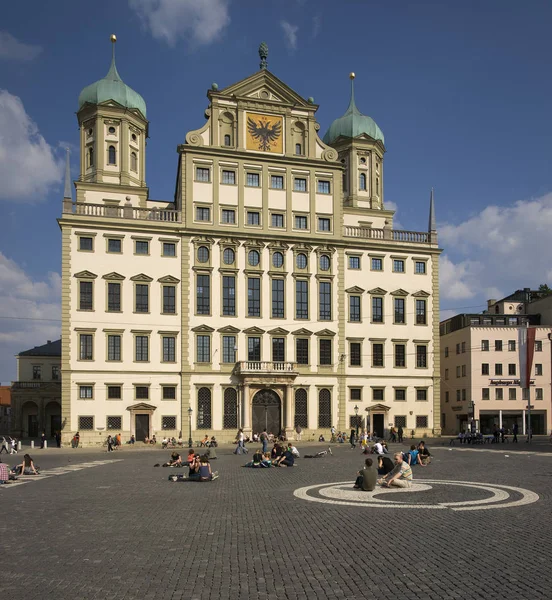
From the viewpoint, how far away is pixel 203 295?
6688 centimetres

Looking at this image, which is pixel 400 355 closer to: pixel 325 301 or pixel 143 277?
pixel 325 301

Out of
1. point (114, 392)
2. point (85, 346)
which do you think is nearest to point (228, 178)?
point (85, 346)

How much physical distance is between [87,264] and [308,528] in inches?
2003

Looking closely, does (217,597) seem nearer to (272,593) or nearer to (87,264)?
(272,593)

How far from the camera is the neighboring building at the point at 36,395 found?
93125mm

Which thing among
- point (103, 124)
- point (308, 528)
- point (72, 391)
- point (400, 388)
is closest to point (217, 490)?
point (308, 528)

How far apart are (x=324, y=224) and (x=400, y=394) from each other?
19145 mm

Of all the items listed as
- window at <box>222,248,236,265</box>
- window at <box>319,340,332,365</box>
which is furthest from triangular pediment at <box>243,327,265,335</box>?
window at <box>222,248,236,265</box>

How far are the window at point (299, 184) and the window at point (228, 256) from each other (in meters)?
9.49

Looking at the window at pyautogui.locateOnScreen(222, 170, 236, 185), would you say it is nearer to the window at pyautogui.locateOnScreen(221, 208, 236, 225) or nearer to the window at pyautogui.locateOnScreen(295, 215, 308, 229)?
the window at pyautogui.locateOnScreen(221, 208, 236, 225)

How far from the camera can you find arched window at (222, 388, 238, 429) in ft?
217

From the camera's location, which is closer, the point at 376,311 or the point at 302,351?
the point at 302,351

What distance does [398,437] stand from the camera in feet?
213

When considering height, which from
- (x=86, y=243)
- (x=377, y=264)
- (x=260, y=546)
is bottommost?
(x=260, y=546)
